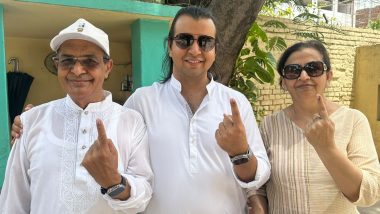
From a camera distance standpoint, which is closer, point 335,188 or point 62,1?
point 335,188

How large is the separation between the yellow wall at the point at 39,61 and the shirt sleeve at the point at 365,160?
11.4ft

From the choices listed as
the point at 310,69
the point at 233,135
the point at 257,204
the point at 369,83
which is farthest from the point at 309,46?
the point at 369,83

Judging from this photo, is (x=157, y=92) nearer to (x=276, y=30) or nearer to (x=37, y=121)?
(x=37, y=121)

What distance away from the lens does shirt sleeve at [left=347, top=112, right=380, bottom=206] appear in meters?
1.79

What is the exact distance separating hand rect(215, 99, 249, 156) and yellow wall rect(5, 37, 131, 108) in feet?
11.0

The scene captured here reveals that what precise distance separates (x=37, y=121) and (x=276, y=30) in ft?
18.9

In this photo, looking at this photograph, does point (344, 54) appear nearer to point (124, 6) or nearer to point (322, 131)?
point (124, 6)

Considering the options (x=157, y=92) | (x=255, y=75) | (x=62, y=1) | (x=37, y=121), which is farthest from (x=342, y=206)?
(x=255, y=75)

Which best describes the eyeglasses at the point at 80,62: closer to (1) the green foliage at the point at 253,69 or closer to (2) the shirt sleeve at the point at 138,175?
(2) the shirt sleeve at the point at 138,175

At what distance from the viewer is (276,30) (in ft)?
22.1

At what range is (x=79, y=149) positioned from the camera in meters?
1.63

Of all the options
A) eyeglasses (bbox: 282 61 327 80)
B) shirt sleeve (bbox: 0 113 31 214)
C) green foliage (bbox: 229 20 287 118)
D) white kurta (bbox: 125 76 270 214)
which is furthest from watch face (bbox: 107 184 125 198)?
green foliage (bbox: 229 20 287 118)

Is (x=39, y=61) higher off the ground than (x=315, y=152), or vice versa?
(x=39, y=61)

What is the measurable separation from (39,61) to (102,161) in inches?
143
